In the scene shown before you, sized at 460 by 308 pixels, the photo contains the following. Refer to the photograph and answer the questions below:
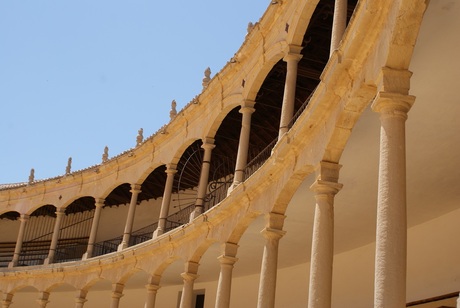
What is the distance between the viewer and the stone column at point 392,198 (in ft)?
22.8

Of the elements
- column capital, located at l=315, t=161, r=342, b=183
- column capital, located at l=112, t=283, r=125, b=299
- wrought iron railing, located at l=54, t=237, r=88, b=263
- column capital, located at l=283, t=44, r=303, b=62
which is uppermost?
column capital, located at l=283, t=44, r=303, b=62

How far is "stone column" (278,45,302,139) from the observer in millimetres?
13266

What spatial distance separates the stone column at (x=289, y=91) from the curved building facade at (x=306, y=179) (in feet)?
0.09

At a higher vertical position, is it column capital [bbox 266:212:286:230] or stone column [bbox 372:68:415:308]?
column capital [bbox 266:212:286:230]

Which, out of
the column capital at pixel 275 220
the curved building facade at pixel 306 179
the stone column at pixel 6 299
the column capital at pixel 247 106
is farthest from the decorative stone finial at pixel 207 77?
the stone column at pixel 6 299

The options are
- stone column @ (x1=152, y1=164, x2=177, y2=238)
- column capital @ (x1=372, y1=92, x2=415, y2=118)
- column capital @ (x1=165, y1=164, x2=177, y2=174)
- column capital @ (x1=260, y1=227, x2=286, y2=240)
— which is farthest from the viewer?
column capital @ (x1=165, y1=164, x2=177, y2=174)

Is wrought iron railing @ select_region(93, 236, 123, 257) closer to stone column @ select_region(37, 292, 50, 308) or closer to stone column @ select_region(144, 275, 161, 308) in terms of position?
stone column @ select_region(37, 292, 50, 308)

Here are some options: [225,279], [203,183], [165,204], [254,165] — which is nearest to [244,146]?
[254,165]

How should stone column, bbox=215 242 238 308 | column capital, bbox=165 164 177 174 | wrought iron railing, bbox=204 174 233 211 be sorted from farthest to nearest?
column capital, bbox=165 164 177 174, wrought iron railing, bbox=204 174 233 211, stone column, bbox=215 242 238 308

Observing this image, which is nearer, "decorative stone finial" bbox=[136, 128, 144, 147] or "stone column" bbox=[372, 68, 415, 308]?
"stone column" bbox=[372, 68, 415, 308]

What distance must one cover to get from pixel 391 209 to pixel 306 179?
217 inches

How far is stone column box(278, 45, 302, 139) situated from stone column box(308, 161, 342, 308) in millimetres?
3331

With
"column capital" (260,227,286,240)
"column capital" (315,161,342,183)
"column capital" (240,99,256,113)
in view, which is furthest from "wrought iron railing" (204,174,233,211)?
"column capital" (315,161,342,183)

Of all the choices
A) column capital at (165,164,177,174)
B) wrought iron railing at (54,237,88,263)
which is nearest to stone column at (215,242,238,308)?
column capital at (165,164,177,174)
